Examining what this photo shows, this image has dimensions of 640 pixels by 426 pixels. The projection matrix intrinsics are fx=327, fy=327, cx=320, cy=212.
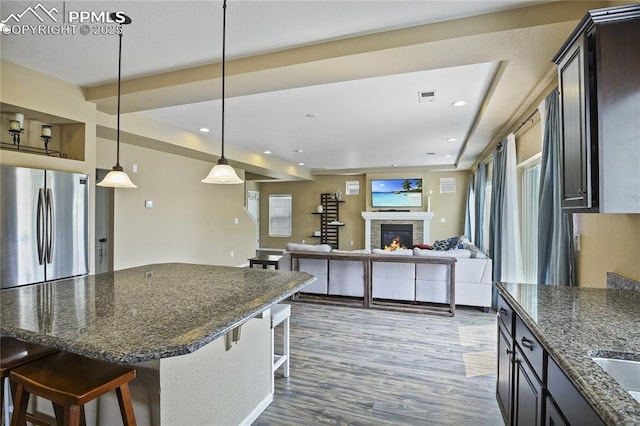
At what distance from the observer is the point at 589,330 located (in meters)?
1.32

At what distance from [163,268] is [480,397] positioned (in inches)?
106

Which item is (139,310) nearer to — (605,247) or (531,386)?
(531,386)

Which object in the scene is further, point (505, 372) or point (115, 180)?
point (115, 180)

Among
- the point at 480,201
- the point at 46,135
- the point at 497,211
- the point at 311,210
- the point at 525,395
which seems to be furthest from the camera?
the point at 311,210

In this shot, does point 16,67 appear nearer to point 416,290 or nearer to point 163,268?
point 163,268

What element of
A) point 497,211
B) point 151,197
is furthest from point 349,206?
point 151,197

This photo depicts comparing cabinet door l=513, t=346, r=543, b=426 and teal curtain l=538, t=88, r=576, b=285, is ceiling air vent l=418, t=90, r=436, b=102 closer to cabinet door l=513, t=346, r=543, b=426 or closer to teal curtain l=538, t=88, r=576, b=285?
teal curtain l=538, t=88, r=576, b=285

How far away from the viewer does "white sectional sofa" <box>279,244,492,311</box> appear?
4.71m

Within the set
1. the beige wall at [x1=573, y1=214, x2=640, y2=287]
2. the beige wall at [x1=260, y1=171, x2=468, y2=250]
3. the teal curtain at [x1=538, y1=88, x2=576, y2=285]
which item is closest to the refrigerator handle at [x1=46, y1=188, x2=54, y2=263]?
the teal curtain at [x1=538, y1=88, x2=576, y2=285]

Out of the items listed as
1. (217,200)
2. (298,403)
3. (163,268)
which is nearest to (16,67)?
(163,268)

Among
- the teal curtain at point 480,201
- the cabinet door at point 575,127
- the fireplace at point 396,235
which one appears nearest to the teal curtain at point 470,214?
the teal curtain at point 480,201

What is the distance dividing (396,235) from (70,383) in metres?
8.98

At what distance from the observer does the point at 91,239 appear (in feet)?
11.5

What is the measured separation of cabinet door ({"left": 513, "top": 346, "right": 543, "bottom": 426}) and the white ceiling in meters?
1.97
